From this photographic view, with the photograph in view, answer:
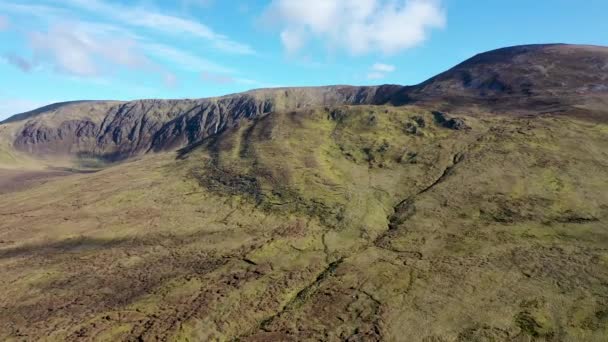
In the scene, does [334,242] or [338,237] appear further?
[338,237]

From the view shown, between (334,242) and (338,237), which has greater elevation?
(338,237)

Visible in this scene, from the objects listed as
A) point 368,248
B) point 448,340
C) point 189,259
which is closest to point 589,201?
point 368,248

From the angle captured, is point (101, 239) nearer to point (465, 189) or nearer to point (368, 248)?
point (368, 248)
